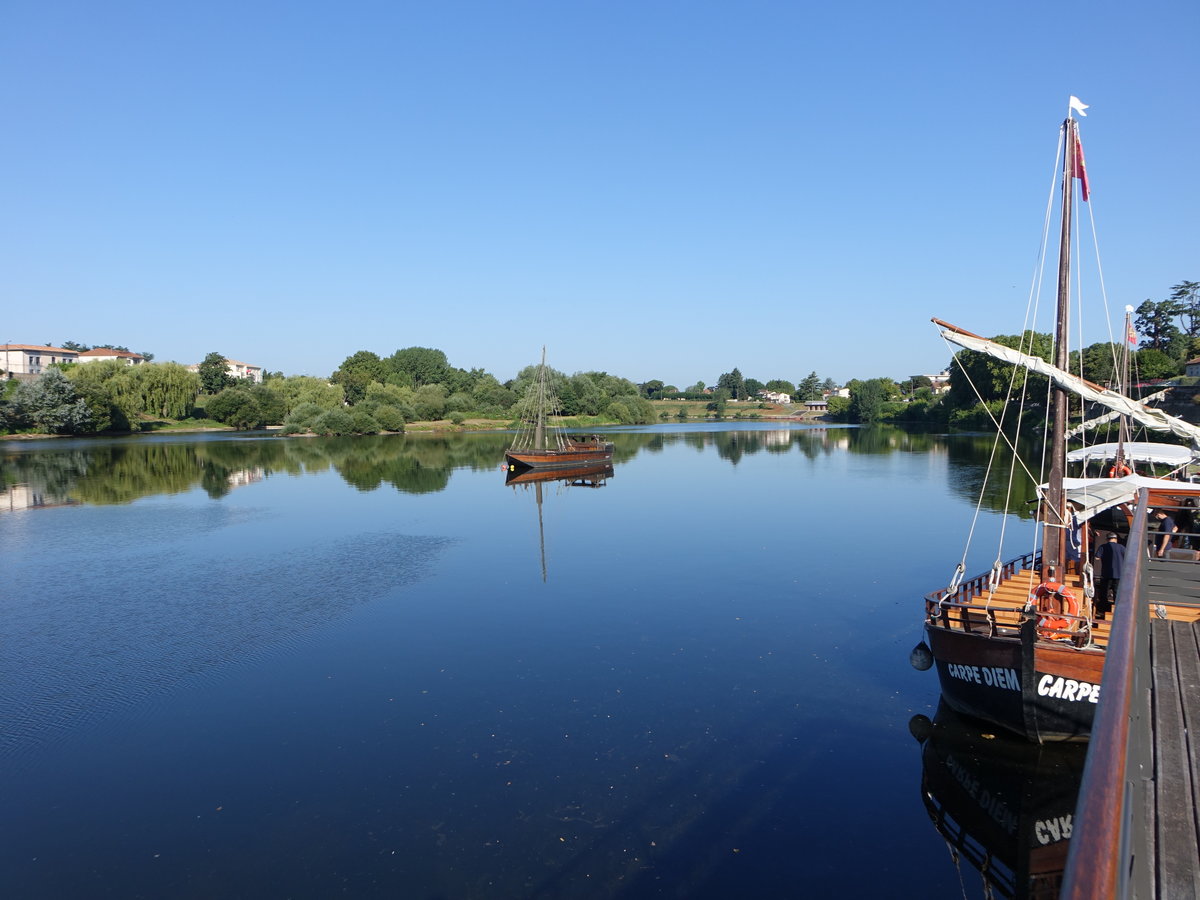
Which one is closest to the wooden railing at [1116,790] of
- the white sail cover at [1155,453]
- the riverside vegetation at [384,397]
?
the white sail cover at [1155,453]

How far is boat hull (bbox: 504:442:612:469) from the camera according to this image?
170ft

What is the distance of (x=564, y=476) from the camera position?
52.1 meters

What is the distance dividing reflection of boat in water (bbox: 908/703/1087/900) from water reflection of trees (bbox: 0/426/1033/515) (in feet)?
84.5

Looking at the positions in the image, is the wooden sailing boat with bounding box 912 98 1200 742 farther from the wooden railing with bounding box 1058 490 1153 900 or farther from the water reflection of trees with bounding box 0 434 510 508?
the water reflection of trees with bounding box 0 434 510 508

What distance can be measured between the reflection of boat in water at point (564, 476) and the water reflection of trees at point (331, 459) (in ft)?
14.7

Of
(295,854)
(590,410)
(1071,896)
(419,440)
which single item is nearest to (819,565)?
(295,854)

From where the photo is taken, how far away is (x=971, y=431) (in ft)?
330

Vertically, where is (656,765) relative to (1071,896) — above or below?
below

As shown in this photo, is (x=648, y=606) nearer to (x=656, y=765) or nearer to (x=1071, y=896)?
(x=656, y=765)

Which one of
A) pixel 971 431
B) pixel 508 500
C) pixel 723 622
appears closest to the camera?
pixel 723 622

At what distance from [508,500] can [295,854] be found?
3110cm

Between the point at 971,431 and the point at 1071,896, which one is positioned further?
the point at 971,431

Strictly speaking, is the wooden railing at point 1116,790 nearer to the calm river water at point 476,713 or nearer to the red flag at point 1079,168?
the calm river water at point 476,713

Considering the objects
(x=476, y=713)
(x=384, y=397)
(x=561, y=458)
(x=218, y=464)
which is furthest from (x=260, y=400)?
(x=476, y=713)
